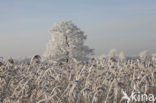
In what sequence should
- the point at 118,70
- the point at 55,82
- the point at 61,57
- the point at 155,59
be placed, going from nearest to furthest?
the point at 55,82, the point at 118,70, the point at 155,59, the point at 61,57

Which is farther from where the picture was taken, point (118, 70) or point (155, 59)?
point (155, 59)

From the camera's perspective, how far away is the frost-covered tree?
57.8 m

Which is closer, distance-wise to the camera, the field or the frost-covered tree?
the field

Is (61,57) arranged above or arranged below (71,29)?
below

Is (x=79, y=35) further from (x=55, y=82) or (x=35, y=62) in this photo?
(x=55, y=82)

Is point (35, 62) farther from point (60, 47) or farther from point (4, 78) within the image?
point (60, 47)

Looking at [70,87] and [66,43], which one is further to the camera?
[66,43]

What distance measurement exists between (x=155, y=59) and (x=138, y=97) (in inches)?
455

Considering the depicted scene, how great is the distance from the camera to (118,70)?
1215cm

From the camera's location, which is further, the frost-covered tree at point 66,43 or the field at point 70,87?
the frost-covered tree at point 66,43

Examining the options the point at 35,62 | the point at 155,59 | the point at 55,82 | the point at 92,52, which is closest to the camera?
the point at 55,82

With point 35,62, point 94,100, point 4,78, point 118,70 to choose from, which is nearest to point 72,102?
point 94,100

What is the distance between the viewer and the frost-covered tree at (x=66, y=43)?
57.8 metres

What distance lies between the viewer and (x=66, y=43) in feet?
196
